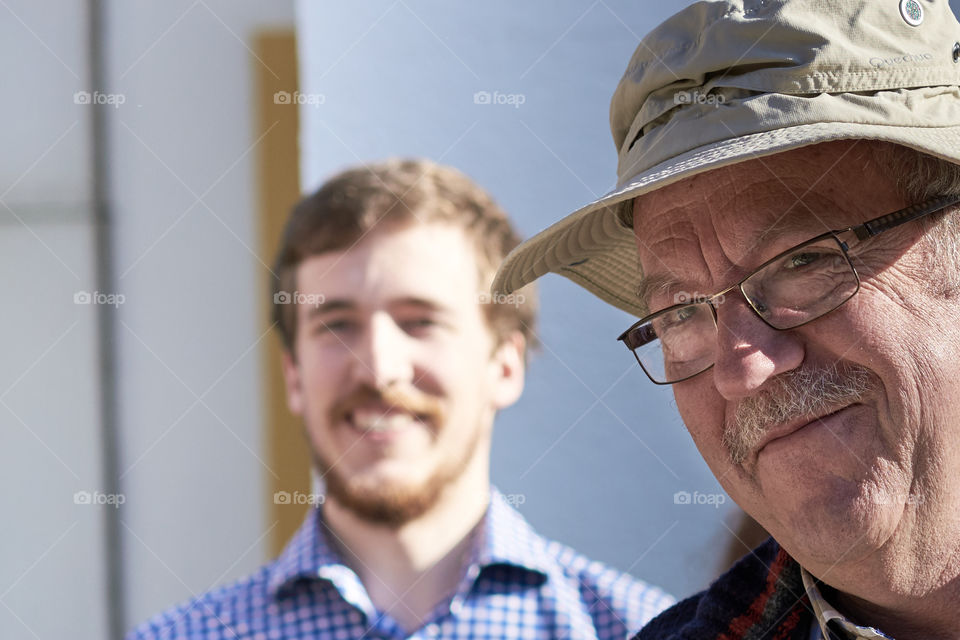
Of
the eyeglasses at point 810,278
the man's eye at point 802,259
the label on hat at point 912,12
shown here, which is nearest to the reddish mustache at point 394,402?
the eyeglasses at point 810,278

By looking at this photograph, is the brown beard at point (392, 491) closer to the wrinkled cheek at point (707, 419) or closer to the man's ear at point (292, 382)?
the man's ear at point (292, 382)

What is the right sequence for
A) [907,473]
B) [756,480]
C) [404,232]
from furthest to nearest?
1. [404,232]
2. [756,480]
3. [907,473]

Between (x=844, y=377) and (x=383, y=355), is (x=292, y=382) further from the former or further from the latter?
(x=844, y=377)

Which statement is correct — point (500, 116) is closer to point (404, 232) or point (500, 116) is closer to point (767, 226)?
point (404, 232)

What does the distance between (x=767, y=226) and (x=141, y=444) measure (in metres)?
2.28

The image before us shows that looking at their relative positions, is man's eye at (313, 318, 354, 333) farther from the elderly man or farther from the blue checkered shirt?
the elderly man

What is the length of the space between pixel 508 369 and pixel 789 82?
1782 mm

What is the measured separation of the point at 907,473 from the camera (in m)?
1.08

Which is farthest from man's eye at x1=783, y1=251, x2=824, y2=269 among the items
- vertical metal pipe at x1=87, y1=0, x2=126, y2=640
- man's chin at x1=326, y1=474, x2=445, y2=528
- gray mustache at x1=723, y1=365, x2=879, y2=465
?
vertical metal pipe at x1=87, y1=0, x2=126, y2=640

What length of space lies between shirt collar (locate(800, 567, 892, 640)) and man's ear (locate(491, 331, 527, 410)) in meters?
1.51

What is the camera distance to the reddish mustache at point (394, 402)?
270 cm

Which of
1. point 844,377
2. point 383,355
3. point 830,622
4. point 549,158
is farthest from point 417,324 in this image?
point 844,377

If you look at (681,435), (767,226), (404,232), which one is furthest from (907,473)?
(404,232)

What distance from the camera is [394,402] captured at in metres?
2.70
